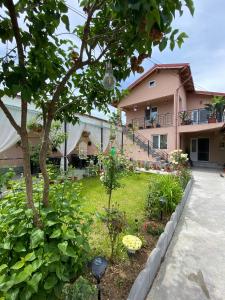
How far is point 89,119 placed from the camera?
1066 centimetres

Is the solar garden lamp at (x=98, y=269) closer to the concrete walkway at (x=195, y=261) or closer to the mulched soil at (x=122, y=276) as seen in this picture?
the mulched soil at (x=122, y=276)

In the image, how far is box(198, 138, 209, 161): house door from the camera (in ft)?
55.0

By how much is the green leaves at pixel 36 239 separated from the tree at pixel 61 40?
172 mm

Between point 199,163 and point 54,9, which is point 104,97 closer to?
point 54,9

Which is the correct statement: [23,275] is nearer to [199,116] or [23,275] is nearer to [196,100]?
[199,116]

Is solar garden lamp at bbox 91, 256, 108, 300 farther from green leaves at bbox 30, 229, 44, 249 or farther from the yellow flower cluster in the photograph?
the yellow flower cluster

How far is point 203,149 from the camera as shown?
17.0 metres

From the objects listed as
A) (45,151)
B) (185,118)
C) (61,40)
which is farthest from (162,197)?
(185,118)

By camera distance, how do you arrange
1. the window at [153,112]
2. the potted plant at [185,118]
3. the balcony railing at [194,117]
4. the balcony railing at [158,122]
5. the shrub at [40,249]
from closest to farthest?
the shrub at [40,249] < the balcony railing at [194,117] < the potted plant at [185,118] < the balcony railing at [158,122] < the window at [153,112]

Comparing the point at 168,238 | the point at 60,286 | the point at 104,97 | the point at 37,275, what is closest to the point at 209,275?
the point at 168,238

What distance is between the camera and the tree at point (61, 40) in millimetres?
1240

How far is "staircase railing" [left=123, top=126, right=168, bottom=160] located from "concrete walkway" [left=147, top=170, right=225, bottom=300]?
9220 millimetres

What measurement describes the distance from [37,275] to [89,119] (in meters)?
9.45

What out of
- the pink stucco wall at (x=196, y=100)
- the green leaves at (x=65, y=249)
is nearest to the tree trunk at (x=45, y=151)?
the green leaves at (x=65, y=249)
